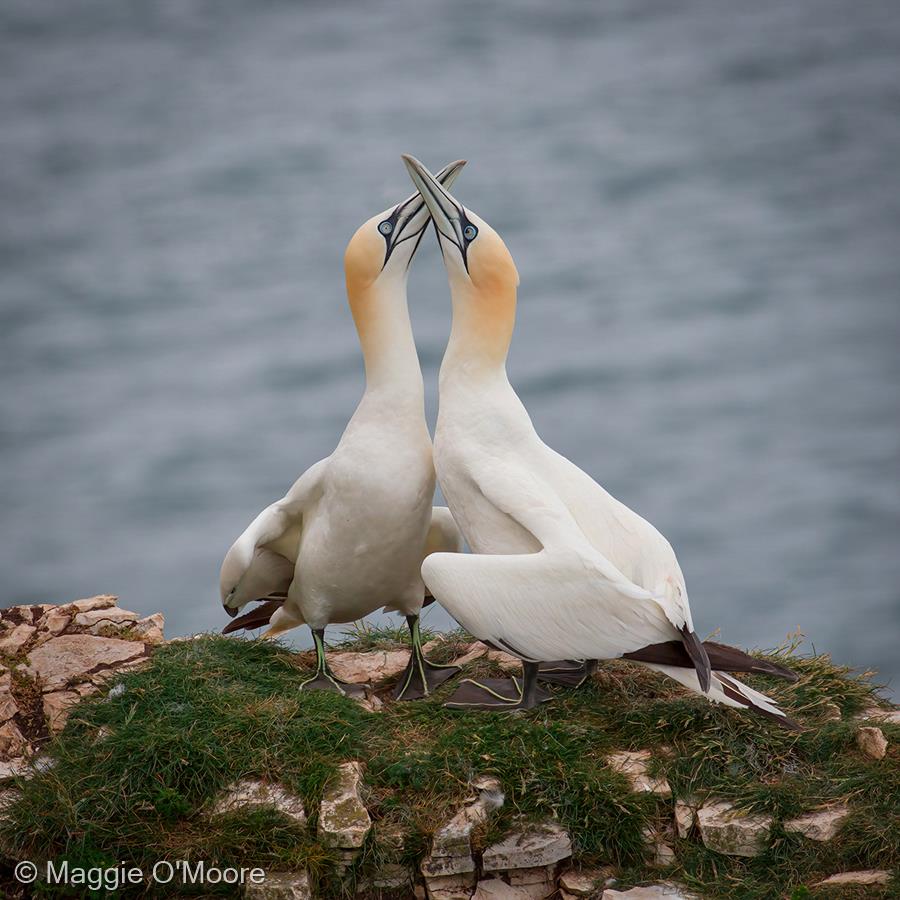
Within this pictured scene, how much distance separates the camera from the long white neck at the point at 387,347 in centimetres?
636

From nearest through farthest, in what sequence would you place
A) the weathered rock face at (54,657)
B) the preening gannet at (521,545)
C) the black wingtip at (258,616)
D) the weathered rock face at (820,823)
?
the weathered rock face at (820,823) < the preening gannet at (521,545) < the weathered rock face at (54,657) < the black wingtip at (258,616)

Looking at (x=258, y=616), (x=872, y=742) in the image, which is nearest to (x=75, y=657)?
(x=258, y=616)

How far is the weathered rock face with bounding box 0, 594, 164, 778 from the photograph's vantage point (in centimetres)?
641

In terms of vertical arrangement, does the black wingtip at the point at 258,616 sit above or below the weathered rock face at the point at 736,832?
above

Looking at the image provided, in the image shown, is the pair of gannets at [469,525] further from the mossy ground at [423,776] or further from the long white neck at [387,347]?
the mossy ground at [423,776]

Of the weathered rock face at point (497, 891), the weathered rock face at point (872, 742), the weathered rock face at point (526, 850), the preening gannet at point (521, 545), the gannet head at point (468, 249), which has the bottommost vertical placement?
the weathered rock face at point (497, 891)

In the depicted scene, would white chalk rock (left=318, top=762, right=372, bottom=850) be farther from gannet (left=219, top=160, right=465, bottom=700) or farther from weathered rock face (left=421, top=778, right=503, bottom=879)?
gannet (left=219, top=160, right=465, bottom=700)

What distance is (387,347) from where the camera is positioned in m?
6.38

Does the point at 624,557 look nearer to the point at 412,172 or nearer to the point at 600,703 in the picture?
the point at 600,703

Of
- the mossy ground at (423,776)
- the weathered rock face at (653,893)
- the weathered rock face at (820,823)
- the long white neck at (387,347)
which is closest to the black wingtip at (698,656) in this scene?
the mossy ground at (423,776)

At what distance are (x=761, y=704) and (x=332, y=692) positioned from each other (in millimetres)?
1825

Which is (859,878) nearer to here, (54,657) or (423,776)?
(423,776)

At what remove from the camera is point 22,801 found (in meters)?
5.75

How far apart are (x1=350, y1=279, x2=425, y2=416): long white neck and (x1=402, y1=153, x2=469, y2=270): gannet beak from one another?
37 centimetres
